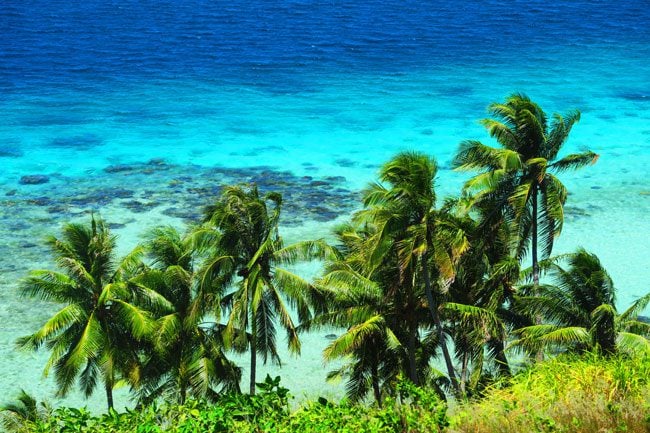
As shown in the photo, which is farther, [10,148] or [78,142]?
[78,142]

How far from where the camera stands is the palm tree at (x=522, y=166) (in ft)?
79.2

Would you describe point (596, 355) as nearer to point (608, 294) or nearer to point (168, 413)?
point (608, 294)

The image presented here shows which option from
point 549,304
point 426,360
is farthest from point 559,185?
point 426,360

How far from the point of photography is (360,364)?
2298 centimetres

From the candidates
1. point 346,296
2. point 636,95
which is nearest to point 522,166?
point 346,296

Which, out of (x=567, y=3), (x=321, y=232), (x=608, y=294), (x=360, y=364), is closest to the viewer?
(x=608, y=294)

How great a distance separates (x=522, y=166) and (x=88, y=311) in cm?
1291

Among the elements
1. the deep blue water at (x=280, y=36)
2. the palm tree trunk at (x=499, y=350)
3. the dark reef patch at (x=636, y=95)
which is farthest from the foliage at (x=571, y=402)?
the deep blue water at (x=280, y=36)

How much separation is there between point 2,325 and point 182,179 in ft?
59.4

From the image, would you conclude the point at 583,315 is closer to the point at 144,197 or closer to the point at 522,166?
the point at 522,166

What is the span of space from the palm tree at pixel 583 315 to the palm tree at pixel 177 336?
826cm

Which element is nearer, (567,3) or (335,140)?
(335,140)

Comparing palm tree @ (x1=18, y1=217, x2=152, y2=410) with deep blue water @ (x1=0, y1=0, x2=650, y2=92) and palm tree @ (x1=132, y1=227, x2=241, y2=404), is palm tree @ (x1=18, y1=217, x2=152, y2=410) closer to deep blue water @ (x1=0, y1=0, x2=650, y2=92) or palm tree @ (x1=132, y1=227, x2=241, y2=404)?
palm tree @ (x1=132, y1=227, x2=241, y2=404)

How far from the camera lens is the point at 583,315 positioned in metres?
21.2
